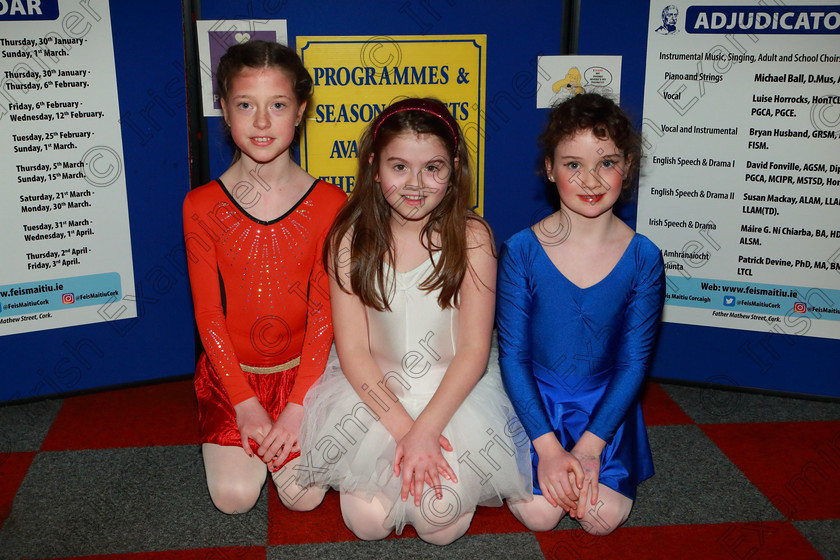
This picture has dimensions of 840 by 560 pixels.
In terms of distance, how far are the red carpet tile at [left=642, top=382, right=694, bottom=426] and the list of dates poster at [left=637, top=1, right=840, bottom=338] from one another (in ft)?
0.97

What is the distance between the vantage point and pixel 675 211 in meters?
2.66

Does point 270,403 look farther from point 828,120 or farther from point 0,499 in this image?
point 828,120

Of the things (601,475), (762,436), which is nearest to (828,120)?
(762,436)

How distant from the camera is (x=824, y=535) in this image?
2.02 meters

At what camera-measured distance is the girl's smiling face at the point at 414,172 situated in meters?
1.97

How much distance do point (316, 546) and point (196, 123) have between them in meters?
1.40

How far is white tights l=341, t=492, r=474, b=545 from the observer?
6.35 ft

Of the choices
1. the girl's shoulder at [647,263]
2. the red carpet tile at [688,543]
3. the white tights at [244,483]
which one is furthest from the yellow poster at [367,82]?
the red carpet tile at [688,543]

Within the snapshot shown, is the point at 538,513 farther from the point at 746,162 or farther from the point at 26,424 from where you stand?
the point at 26,424

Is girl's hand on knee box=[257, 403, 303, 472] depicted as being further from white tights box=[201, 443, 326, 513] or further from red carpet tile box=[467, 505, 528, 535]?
red carpet tile box=[467, 505, 528, 535]

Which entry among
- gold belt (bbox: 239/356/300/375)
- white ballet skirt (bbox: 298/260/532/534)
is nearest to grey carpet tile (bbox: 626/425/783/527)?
white ballet skirt (bbox: 298/260/532/534)

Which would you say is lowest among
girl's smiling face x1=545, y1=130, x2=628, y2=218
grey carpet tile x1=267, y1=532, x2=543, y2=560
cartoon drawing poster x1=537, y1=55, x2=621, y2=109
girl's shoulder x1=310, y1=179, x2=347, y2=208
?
grey carpet tile x1=267, y1=532, x2=543, y2=560

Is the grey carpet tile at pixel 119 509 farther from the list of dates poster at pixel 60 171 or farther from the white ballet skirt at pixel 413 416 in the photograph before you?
the list of dates poster at pixel 60 171

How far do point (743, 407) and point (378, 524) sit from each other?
1.44m
